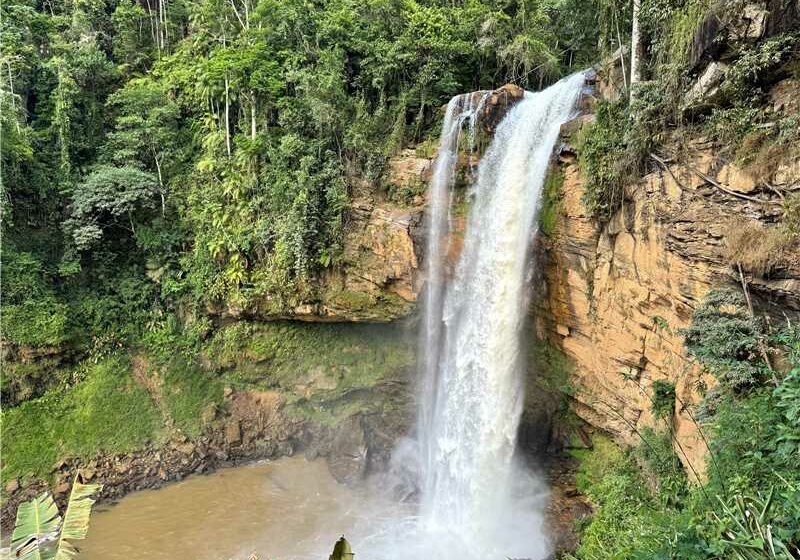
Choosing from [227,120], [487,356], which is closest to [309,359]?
[487,356]

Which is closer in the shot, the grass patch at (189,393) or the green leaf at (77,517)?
the green leaf at (77,517)

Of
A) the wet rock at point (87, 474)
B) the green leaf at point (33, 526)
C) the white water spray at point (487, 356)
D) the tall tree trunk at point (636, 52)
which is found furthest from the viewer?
the wet rock at point (87, 474)

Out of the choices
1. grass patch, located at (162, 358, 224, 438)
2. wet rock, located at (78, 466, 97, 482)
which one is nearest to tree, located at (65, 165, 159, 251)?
grass patch, located at (162, 358, 224, 438)

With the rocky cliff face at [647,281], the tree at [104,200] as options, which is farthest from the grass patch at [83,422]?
the rocky cliff face at [647,281]

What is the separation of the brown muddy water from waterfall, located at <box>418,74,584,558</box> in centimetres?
258

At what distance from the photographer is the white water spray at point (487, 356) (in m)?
10.7

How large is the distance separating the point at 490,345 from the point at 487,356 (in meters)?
0.29

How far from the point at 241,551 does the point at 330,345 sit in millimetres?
6473

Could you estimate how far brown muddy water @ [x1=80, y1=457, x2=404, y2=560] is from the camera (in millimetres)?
10922

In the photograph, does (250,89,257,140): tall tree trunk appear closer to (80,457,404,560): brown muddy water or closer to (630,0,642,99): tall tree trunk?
(80,457,404,560): brown muddy water

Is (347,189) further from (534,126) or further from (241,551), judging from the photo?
(241,551)

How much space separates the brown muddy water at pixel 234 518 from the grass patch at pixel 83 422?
6.30 ft

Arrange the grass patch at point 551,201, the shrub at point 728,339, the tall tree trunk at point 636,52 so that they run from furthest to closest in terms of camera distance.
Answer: the grass patch at point 551,201
the tall tree trunk at point 636,52
the shrub at point 728,339

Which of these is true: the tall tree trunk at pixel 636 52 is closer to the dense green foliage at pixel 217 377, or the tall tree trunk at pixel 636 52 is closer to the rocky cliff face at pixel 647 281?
the rocky cliff face at pixel 647 281
